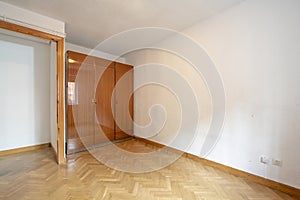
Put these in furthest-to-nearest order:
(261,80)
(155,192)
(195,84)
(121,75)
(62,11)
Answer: (121,75) < (195,84) < (62,11) < (261,80) < (155,192)

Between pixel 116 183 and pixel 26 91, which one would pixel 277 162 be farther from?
pixel 26 91

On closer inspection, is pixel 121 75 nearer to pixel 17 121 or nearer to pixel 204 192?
pixel 17 121

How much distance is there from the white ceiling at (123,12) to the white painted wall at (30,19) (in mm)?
76

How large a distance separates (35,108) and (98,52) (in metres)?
2.10

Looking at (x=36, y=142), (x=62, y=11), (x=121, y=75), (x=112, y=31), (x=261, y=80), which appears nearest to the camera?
(x=261, y=80)

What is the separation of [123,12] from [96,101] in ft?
6.59

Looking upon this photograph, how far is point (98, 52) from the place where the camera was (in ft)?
13.8

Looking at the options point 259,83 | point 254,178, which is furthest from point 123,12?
point 254,178

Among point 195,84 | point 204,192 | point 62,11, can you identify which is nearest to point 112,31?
point 62,11

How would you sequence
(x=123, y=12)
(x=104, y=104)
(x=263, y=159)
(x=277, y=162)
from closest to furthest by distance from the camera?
(x=277, y=162) → (x=263, y=159) → (x=123, y=12) → (x=104, y=104)

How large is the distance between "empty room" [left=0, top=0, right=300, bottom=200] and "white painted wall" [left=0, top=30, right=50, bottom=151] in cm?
2

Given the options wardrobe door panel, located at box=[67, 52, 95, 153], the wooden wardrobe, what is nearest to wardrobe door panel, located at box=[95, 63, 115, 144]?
the wooden wardrobe

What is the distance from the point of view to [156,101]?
3.68 m

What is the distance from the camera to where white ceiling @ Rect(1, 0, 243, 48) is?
7.20ft
